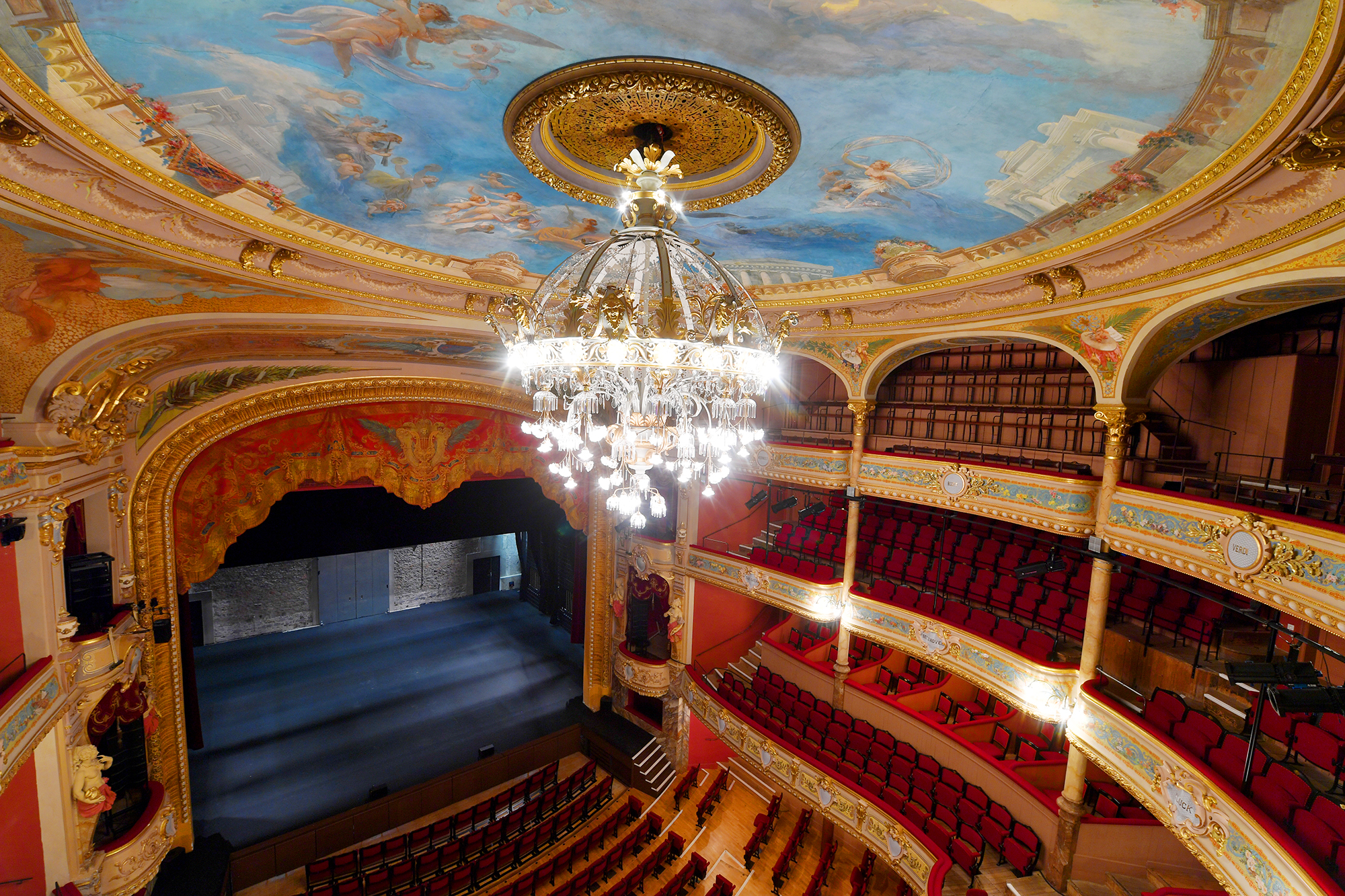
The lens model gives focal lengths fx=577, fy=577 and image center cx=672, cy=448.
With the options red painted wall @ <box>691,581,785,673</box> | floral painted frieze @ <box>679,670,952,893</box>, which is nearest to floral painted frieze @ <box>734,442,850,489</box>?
red painted wall @ <box>691,581,785,673</box>

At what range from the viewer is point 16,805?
6.04 metres

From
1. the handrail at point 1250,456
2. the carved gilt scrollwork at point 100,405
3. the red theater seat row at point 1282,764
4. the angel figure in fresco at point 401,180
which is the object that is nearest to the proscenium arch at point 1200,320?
the handrail at point 1250,456

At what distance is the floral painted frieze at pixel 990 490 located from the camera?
7301mm

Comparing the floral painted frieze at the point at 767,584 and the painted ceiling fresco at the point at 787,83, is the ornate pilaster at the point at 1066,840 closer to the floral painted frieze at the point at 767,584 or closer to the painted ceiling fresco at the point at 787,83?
the floral painted frieze at the point at 767,584

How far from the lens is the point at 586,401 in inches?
148

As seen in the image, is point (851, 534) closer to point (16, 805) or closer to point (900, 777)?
point (900, 777)

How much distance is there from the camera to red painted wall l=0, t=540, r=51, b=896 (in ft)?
18.3

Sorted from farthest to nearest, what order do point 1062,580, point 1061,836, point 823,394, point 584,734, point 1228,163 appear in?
point 823,394, point 584,734, point 1062,580, point 1061,836, point 1228,163

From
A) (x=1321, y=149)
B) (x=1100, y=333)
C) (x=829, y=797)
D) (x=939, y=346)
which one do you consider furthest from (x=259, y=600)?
(x=1321, y=149)

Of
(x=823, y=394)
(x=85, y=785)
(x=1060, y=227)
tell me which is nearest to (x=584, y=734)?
(x=85, y=785)

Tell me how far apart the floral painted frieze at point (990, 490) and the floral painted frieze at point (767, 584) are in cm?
202

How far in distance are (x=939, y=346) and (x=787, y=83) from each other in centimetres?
711

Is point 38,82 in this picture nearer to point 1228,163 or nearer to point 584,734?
point 1228,163

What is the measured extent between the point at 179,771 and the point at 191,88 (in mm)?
10442
